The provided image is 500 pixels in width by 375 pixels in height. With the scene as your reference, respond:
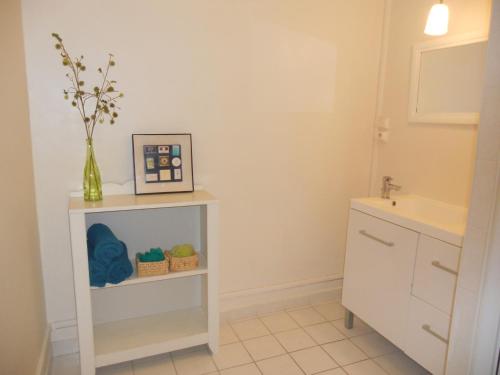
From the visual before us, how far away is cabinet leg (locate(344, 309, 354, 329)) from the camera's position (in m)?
2.46

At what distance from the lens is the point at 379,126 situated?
2.66 m

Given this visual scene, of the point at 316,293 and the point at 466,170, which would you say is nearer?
the point at 466,170

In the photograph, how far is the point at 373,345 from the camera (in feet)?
7.56

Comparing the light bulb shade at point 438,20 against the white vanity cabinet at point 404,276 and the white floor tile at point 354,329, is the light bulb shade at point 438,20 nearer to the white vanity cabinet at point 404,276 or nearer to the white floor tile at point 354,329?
the white vanity cabinet at point 404,276

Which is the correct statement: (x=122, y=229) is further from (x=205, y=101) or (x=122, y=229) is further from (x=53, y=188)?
(x=205, y=101)

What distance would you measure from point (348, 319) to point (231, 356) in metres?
0.81

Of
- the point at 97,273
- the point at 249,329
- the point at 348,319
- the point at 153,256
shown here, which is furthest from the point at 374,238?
the point at 97,273

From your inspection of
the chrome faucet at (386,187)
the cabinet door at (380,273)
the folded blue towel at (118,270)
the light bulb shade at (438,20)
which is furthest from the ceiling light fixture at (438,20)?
the folded blue towel at (118,270)

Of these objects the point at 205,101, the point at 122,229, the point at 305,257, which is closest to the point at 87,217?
the point at 122,229

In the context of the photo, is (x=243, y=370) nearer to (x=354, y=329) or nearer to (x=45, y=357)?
(x=354, y=329)

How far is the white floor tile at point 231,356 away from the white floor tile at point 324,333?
0.47m

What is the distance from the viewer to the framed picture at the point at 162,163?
6.72 feet

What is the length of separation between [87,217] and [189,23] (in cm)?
121

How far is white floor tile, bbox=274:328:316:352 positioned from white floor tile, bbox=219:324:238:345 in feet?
0.89
